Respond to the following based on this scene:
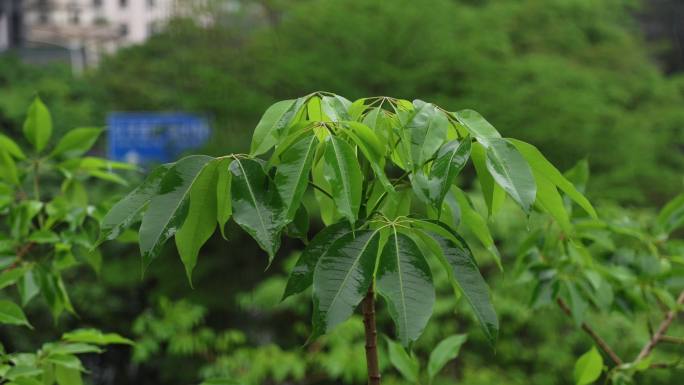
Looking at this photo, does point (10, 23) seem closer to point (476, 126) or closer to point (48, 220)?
point (48, 220)

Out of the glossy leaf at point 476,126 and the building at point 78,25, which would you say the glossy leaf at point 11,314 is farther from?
the building at point 78,25

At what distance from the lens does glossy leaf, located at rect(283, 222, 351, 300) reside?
501 mm

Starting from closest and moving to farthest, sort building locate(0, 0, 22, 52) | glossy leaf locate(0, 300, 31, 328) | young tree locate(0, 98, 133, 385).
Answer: glossy leaf locate(0, 300, 31, 328)
young tree locate(0, 98, 133, 385)
building locate(0, 0, 22, 52)

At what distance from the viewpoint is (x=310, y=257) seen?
0.51 m

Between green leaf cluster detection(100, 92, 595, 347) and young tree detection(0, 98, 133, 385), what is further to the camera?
young tree detection(0, 98, 133, 385)

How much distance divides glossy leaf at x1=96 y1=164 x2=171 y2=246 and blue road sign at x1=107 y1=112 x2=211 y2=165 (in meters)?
7.11

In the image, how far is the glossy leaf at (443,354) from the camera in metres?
0.84

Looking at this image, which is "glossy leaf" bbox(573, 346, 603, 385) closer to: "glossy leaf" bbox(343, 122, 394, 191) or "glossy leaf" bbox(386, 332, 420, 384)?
"glossy leaf" bbox(386, 332, 420, 384)

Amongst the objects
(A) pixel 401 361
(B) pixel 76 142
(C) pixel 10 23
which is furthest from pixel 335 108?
(C) pixel 10 23

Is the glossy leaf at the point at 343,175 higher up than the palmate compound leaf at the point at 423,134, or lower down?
lower down

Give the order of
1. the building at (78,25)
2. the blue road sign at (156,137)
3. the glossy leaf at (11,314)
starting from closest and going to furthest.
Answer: the glossy leaf at (11,314) → the blue road sign at (156,137) → the building at (78,25)

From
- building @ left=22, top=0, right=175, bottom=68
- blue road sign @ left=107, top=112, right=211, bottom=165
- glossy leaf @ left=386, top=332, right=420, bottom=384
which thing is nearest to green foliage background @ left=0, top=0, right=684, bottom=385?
blue road sign @ left=107, top=112, right=211, bottom=165

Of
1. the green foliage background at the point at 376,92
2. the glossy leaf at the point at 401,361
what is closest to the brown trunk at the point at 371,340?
the glossy leaf at the point at 401,361

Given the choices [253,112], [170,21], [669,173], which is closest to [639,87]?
[669,173]
